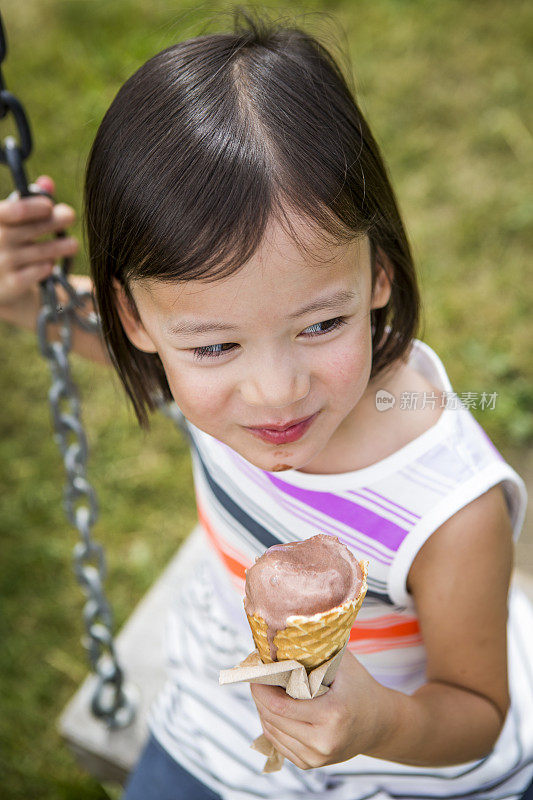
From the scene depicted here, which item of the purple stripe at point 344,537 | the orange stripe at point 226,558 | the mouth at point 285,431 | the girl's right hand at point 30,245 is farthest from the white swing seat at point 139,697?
the mouth at point 285,431

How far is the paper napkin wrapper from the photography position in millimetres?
887

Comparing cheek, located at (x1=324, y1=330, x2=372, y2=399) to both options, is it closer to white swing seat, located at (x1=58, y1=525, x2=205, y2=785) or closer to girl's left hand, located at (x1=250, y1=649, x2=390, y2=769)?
girl's left hand, located at (x1=250, y1=649, x2=390, y2=769)

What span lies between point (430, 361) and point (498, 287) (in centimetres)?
174

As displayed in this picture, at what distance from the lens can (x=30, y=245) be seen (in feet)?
4.83

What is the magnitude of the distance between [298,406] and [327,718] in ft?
1.26

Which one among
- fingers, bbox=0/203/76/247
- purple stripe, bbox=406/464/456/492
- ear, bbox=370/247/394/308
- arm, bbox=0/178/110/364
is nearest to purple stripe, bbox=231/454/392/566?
purple stripe, bbox=406/464/456/492

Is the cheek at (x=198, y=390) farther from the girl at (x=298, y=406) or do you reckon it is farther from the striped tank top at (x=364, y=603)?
the striped tank top at (x=364, y=603)

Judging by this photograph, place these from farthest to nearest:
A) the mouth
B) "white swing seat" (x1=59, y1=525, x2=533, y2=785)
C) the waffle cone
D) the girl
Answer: "white swing seat" (x1=59, y1=525, x2=533, y2=785) → the mouth → the girl → the waffle cone

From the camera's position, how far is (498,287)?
2.99 m

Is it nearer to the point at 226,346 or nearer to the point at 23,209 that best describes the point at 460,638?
the point at 226,346

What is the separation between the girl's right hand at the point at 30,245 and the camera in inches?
56.1

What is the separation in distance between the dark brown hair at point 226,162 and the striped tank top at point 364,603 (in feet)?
1.06

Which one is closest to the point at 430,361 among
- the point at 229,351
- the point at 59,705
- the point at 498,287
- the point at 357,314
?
the point at 357,314

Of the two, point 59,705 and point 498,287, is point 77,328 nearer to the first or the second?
point 59,705
